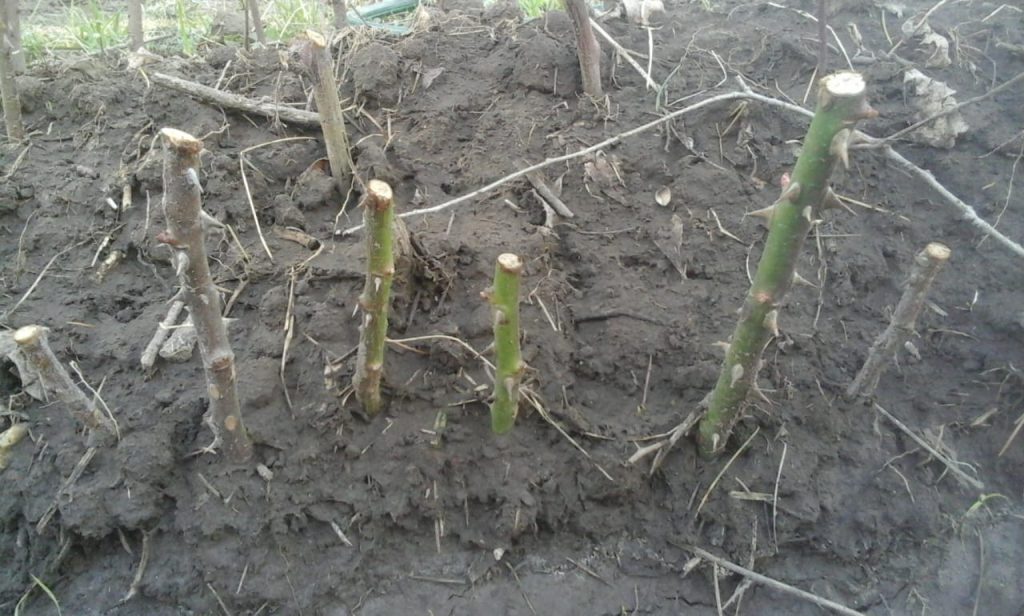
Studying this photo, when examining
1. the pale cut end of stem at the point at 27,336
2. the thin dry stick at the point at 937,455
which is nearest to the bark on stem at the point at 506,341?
the pale cut end of stem at the point at 27,336

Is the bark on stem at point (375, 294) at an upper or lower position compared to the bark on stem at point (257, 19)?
lower

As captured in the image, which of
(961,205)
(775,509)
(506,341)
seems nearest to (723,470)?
(775,509)

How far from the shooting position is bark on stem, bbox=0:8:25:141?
234 cm

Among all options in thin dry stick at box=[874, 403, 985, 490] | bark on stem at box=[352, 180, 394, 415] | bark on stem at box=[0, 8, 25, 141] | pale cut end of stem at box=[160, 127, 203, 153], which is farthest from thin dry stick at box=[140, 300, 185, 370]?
thin dry stick at box=[874, 403, 985, 490]

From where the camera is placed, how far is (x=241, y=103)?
240cm

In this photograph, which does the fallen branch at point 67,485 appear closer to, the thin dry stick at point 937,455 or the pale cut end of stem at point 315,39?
the pale cut end of stem at point 315,39

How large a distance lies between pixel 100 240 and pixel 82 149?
44cm

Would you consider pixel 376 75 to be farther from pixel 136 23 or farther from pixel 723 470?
pixel 723 470

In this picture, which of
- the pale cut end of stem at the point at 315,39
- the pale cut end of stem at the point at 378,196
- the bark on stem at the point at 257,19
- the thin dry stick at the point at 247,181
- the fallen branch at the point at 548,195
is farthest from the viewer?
the bark on stem at the point at 257,19

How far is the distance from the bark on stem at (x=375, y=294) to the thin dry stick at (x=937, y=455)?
4.44 feet

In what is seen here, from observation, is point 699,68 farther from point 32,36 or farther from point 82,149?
point 32,36

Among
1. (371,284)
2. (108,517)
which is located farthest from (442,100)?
(108,517)

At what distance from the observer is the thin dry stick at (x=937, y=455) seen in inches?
77.6

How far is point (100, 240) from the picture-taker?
222cm
